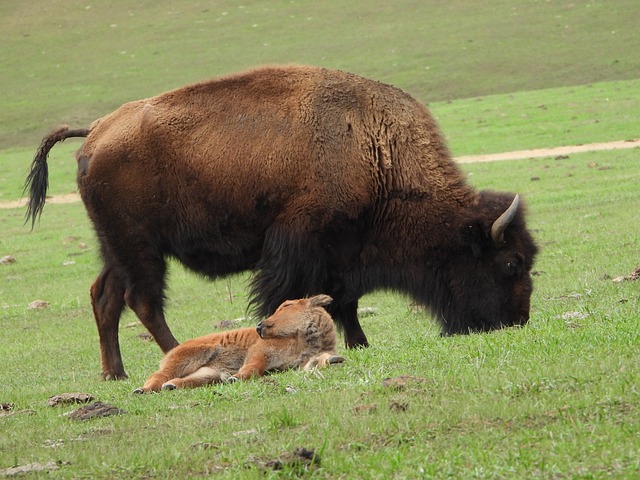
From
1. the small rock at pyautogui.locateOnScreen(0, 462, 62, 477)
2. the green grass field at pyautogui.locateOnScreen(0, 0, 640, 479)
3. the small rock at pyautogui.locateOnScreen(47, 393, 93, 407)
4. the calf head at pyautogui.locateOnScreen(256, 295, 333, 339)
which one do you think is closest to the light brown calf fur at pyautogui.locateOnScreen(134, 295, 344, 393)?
the calf head at pyautogui.locateOnScreen(256, 295, 333, 339)

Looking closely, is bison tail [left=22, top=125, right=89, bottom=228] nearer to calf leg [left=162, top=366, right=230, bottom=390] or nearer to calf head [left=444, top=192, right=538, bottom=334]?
calf leg [left=162, top=366, right=230, bottom=390]

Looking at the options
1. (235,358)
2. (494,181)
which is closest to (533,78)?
(494,181)

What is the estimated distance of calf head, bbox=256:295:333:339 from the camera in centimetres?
725

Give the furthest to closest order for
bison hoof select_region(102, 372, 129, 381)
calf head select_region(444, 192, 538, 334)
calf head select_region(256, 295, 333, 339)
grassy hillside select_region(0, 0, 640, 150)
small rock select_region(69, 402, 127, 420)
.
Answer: grassy hillside select_region(0, 0, 640, 150)
bison hoof select_region(102, 372, 129, 381)
calf head select_region(444, 192, 538, 334)
calf head select_region(256, 295, 333, 339)
small rock select_region(69, 402, 127, 420)

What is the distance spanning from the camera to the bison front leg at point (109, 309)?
9.60m

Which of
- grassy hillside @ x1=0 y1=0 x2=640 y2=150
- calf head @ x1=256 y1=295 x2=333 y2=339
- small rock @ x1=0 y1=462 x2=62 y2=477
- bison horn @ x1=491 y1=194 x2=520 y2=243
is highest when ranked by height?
small rock @ x1=0 y1=462 x2=62 y2=477

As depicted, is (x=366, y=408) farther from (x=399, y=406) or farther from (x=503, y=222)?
(x=503, y=222)

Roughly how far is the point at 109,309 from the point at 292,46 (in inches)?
1643

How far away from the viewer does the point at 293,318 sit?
735cm

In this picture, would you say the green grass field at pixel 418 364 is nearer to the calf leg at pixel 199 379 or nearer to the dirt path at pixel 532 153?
the calf leg at pixel 199 379

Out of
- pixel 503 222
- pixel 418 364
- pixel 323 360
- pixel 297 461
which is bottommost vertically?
pixel 323 360

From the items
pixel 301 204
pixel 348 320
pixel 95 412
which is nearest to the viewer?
pixel 95 412

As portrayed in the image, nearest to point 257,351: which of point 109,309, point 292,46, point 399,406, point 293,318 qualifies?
point 293,318

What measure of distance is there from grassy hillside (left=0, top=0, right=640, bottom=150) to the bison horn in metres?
32.5
